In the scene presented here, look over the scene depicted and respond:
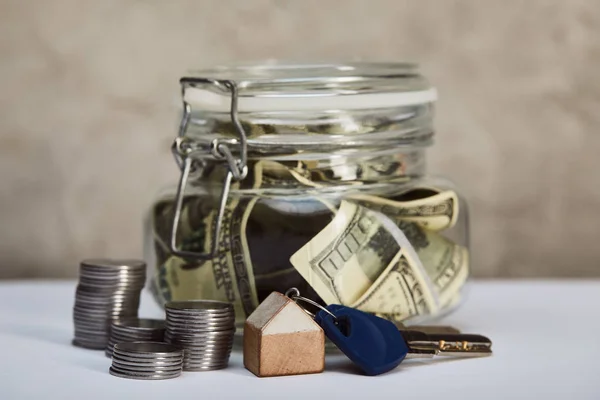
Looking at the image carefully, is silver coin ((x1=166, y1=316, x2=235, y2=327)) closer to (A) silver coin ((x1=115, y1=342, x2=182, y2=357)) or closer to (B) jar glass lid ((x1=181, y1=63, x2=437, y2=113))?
(A) silver coin ((x1=115, y1=342, x2=182, y2=357))

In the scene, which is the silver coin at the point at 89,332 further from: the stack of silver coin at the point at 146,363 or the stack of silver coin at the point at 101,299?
the stack of silver coin at the point at 146,363

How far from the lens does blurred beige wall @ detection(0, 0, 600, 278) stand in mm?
1423

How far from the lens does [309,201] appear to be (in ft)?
3.06

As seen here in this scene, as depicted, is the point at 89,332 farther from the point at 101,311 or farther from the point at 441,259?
the point at 441,259

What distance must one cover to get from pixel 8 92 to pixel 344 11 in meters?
0.47

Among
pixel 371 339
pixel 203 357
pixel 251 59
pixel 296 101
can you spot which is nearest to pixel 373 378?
pixel 371 339

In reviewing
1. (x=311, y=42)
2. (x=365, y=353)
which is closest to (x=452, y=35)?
(x=311, y=42)

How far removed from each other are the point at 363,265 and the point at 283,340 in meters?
0.14

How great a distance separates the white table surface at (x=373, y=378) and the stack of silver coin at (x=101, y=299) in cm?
2

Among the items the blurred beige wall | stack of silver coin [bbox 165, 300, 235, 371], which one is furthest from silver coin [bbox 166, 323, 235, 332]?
the blurred beige wall

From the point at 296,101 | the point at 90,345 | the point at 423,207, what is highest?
the point at 296,101

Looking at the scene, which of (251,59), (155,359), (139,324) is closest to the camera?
(155,359)

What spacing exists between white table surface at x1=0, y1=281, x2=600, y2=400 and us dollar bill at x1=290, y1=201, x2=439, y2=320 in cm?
6

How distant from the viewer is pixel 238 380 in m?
0.83
